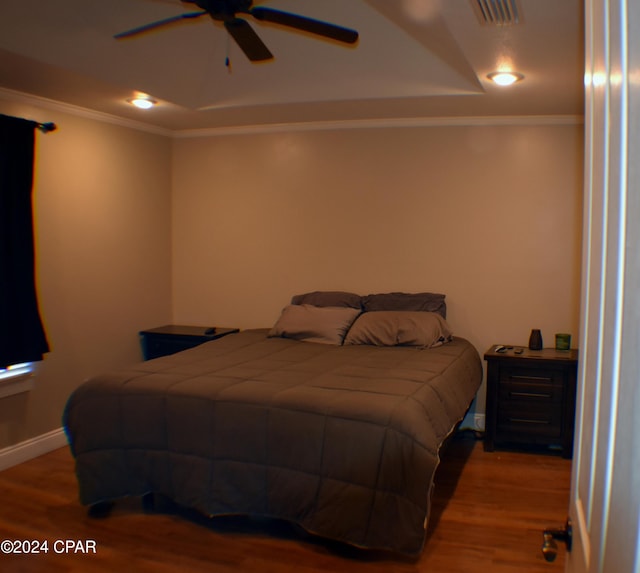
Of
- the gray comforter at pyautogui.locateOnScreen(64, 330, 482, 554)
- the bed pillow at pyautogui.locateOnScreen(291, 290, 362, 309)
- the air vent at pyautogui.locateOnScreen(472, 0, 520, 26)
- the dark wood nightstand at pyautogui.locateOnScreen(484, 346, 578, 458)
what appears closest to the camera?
the air vent at pyautogui.locateOnScreen(472, 0, 520, 26)

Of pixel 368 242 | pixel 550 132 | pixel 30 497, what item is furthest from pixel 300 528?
pixel 550 132

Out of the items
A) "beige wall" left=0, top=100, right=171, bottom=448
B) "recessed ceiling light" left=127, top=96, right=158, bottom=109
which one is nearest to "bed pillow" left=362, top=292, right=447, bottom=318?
"beige wall" left=0, top=100, right=171, bottom=448

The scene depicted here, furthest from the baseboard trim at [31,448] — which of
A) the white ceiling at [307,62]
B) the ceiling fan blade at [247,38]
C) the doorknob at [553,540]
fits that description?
the doorknob at [553,540]

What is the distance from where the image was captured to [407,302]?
4.54 m

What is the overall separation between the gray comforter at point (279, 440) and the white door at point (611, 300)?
64.6 inches

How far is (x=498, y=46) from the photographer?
2967 millimetres

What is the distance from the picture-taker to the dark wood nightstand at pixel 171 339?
4750 millimetres

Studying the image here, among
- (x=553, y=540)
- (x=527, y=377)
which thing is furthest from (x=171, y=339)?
(x=553, y=540)

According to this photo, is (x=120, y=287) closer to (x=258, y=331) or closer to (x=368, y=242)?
(x=258, y=331)

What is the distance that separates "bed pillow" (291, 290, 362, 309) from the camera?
467 cm

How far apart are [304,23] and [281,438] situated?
70.1 inches

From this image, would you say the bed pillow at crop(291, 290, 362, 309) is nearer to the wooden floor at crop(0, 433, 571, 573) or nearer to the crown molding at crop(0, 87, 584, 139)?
the crown molding at crop(0, 87, 584, 139)

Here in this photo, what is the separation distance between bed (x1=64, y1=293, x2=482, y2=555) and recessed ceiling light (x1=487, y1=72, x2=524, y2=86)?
5.44 feet

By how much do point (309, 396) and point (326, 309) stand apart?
1719mm
